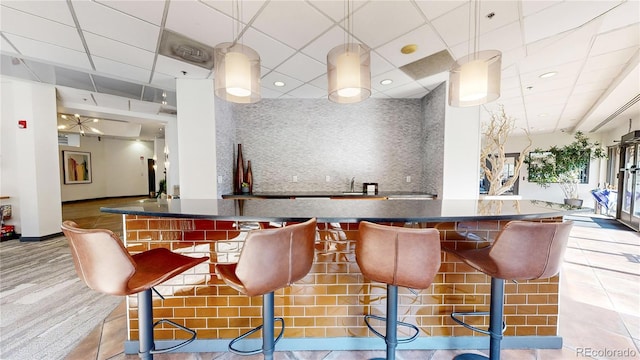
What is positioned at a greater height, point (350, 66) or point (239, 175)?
point (350, 66)

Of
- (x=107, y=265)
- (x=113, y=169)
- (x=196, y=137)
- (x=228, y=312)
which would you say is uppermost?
(x=196, y=137)

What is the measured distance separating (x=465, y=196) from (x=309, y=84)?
119 inches

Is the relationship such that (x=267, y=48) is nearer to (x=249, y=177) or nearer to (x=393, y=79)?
(x=393, y=79)

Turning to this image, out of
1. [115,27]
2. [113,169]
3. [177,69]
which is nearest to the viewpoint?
[115,27]

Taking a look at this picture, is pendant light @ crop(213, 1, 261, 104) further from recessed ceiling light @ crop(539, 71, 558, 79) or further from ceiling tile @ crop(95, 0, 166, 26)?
recessed ceiling light @ crop(539, 71, 558, 79)

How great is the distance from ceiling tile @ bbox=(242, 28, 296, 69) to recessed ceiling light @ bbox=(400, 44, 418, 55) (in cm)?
125

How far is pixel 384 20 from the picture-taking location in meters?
2.09

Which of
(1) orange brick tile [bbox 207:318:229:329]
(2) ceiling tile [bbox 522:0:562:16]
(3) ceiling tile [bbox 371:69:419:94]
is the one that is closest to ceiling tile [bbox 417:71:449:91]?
(3) ceiling tile [bbox 371:69:419:94]

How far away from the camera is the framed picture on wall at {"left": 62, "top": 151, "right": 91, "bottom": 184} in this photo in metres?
7.90

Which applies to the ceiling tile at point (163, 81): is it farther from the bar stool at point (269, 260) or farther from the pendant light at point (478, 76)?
the pendant light at point (478, 76)

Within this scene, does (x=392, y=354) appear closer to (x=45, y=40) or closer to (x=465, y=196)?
(x=465, y=196)

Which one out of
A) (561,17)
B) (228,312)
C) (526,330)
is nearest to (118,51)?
(228,312)

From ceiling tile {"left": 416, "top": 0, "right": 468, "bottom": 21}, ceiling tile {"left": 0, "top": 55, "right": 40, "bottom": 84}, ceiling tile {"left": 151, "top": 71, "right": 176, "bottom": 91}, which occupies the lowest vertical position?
ceiling tile {"left": 151, "top": 71, "right": 176, "bottom": 91}

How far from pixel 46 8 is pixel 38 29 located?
1.74 feet
